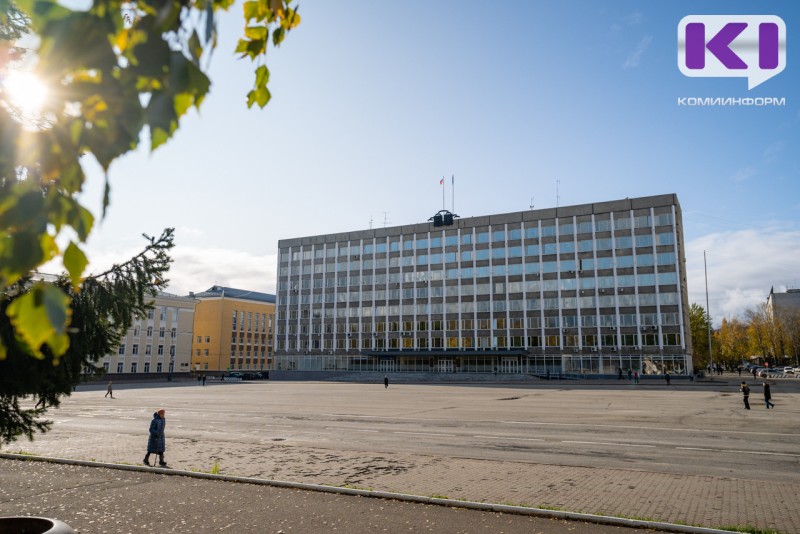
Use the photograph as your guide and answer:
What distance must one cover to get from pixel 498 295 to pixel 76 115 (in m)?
85.8

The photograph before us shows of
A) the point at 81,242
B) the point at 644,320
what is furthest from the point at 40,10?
the point at 644,320

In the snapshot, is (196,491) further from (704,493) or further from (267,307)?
(267,307)

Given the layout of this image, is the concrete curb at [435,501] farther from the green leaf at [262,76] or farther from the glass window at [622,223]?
the glass window at [622,223]

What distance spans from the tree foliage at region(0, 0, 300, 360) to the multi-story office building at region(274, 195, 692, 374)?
8138 centimetres

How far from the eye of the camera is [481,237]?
292ft

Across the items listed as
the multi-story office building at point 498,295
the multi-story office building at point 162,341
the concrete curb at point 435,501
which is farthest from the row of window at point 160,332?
the concrete curb at point 435,501

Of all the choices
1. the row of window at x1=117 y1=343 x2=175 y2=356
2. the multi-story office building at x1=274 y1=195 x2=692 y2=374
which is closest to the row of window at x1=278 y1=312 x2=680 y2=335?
the multi-story office building at x1=274 y1=195 x2=692 y2=374

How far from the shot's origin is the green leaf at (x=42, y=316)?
1.63m

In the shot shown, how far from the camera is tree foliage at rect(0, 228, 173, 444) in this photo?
7.93 m

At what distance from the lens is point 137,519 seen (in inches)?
406

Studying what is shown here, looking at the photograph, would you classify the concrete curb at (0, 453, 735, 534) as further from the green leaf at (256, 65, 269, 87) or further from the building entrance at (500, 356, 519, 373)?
the building entrance at (500, 356, 519, 373)

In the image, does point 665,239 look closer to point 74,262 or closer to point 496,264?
point 496,264

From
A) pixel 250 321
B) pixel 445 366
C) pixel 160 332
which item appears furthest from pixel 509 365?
pixel 250 321

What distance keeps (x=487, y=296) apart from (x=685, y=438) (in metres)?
67.4
